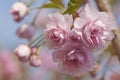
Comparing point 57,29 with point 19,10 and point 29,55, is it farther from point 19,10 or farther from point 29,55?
point 19,10

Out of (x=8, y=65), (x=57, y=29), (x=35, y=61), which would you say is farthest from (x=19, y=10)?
(x=8, y=65)

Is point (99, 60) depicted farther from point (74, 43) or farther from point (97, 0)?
point (74, 43)

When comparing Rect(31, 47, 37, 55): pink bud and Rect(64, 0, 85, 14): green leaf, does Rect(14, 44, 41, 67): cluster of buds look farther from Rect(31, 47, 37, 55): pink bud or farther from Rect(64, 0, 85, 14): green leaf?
Rect(64, 0, 85, 14): green leaf

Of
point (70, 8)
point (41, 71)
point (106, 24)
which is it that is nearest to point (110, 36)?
point (106, 24)

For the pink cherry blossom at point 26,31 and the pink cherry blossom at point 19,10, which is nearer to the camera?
the pink cherry blossom at point 19,10

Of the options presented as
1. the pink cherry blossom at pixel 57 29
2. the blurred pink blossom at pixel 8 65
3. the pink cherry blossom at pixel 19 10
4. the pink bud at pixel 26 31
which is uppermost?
the pink cherry blossom at pixel 19 10

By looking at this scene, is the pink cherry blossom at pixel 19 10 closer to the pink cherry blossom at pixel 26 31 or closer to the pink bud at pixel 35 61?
the pink cherry blossom at pixel 26 31

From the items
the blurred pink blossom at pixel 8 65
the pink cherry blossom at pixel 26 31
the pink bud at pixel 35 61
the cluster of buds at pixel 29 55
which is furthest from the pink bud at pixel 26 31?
the blurred pink blossom at pixel 8 65
